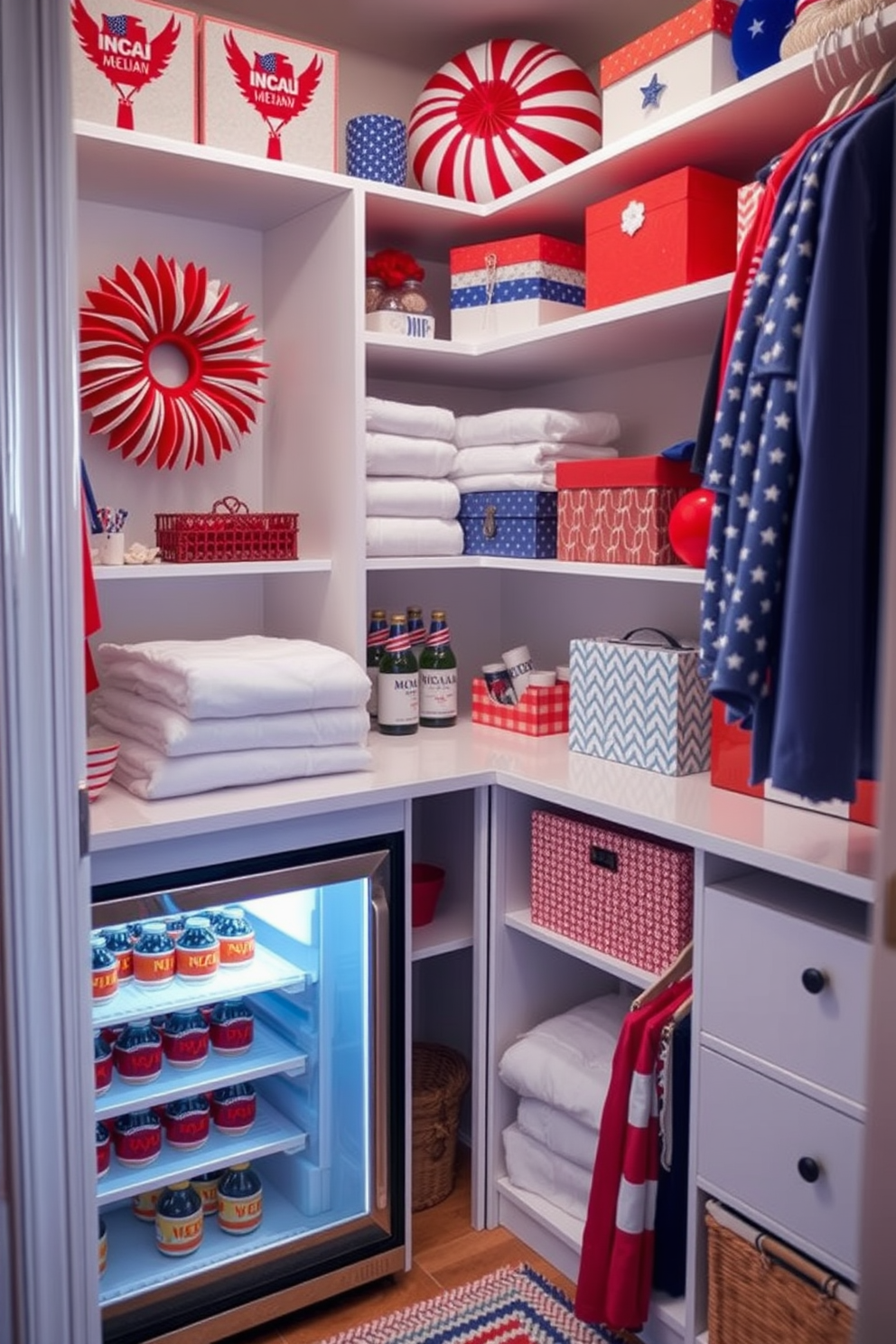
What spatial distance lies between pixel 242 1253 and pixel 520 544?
1485 mm

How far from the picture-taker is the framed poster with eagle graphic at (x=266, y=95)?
2.19 m

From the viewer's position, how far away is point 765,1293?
170cm

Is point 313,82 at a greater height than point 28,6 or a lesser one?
greater

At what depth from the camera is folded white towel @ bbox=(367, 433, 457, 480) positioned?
2467 millimetres

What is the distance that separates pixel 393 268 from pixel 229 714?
1110 millimetres

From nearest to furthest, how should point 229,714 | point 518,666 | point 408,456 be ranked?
point 229,714
point 408,456
point 518,666

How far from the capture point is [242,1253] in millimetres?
2078

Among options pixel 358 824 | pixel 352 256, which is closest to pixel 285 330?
pixel 352 256

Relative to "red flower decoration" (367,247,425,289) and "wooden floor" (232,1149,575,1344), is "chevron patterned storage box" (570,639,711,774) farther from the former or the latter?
"wooden floor" (232,1149,575,1344)

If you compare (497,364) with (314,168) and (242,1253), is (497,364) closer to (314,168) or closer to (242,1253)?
(314,168)

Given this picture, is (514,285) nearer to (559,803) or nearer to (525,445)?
(525,445)

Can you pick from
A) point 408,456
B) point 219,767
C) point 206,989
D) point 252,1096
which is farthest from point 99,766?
point 408,456

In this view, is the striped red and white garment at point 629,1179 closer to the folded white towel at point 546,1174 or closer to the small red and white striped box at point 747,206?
the folded white towel at point 546,1174

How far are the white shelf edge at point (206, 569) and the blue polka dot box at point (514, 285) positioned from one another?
2.06 ft
